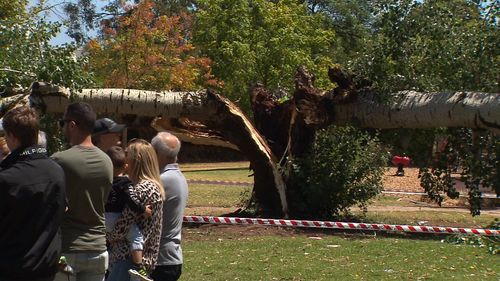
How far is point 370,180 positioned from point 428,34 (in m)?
2.63

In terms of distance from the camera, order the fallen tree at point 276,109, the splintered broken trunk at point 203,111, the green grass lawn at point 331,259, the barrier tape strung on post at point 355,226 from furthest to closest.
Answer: the splintered broken trunk at point 203,111 → the fallen tree at point 276,109 → the barrier tape strung on post at point 355,226 → the green grass lawn at point 331,259

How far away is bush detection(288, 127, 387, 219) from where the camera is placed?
14062 mm

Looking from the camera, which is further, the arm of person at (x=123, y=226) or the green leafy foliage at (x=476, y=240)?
the green leafy foliage at (x=476, y=240)

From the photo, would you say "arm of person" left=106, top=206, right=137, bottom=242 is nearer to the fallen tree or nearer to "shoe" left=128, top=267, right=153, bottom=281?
"shoe" left=128, top=267, right=153, bottom=281

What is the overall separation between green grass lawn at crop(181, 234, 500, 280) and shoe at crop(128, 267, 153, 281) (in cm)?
369

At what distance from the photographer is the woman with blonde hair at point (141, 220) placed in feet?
17.6

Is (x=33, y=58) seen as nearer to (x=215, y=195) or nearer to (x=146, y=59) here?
(x=215, y=195)

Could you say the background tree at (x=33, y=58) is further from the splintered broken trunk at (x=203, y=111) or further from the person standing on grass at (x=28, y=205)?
the person standing on grass at (x=28, y=205)

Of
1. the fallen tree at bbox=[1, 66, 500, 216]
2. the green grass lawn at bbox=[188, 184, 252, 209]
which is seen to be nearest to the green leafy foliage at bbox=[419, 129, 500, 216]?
the fallen tree at bbox=[1, 66, 500, 216]

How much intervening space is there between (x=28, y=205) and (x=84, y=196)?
669 millimetres

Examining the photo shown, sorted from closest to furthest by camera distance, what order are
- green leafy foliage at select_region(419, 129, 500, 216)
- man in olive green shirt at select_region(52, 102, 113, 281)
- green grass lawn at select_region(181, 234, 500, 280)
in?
man in olive green shirt at select_region(52, 102, 113, 281), green grass lawn at select_region(181, 234, 500, 280), green leafy foliage at select_region(419, 129, 500, 216)

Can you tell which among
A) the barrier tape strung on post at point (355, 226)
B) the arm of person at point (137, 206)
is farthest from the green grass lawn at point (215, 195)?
the arm of person at point (137, 206)

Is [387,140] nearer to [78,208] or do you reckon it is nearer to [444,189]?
[444,189]

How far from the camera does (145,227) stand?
537 cm
